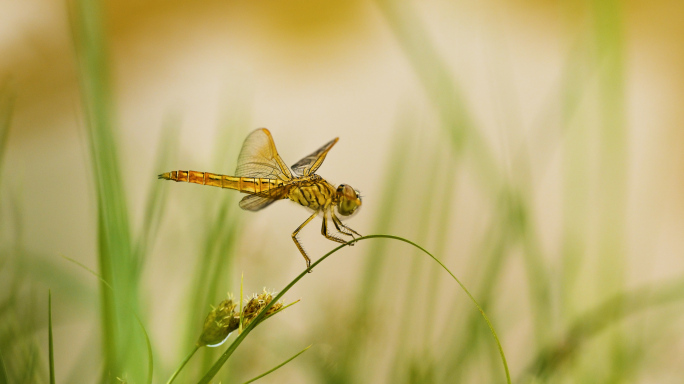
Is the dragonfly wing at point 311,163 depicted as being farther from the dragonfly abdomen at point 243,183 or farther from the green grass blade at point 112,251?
the green grass blade at point 112,251

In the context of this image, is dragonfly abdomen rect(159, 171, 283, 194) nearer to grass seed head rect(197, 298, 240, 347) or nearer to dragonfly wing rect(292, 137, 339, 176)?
dragonfly wing rect(292, 137, 339, 176)

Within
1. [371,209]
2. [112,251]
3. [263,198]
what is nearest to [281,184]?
[263,198]

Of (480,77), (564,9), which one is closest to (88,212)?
Answer: (480,77)

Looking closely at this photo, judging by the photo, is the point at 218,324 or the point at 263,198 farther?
the point at 263,198

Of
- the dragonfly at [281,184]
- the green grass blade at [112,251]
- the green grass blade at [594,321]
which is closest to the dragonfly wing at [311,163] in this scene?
the dragonfly at [281,184]

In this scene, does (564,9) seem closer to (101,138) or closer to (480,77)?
(480,77)

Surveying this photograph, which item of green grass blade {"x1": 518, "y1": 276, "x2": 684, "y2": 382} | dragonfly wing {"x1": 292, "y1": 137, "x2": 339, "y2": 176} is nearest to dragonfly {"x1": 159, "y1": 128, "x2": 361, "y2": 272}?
dragonfly wing {"x1": 292, "y1": 137, "x2": 339, "y2": 176}

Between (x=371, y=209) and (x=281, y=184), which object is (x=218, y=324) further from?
(x=371, y=209)

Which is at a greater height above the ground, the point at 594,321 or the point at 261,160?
the point at 261,160
